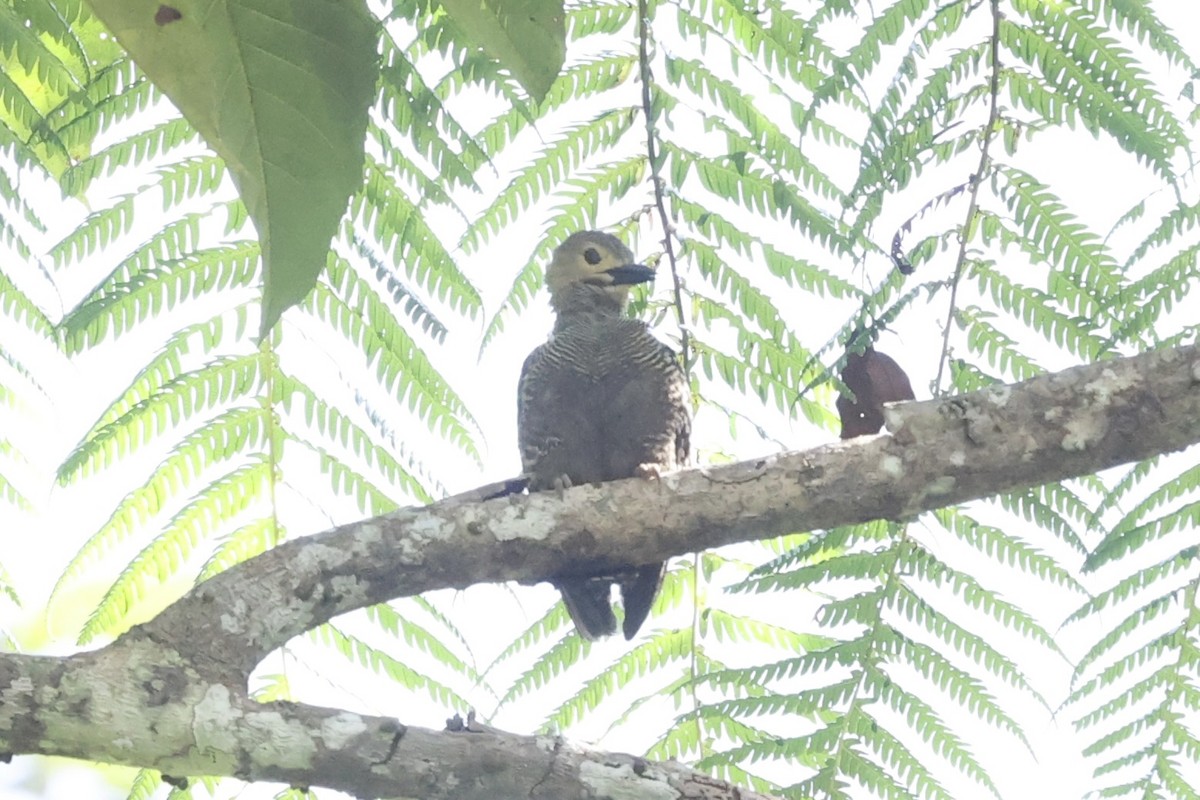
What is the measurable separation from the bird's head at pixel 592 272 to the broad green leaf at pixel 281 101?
342 cm

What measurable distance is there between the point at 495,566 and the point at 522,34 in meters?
2.29

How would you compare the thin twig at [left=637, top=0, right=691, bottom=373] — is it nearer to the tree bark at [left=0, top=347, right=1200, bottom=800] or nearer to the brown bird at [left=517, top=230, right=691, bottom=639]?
the brown bird at [left=517, top=230, right=691, bottom=639]

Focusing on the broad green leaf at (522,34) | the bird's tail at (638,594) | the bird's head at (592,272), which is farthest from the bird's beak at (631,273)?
the broad green leaf at (522,34)

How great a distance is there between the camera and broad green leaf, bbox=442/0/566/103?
65cm

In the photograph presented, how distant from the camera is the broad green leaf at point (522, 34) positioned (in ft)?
2.13

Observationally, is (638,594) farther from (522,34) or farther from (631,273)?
(522,34)

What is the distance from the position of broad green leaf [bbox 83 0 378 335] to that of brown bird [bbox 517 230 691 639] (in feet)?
9.55

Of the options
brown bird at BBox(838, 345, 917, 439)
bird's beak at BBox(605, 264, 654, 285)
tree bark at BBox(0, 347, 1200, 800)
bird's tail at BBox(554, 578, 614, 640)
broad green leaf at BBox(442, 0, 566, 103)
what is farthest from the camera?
bird's beak at BBox(605, 264, 654, 285)

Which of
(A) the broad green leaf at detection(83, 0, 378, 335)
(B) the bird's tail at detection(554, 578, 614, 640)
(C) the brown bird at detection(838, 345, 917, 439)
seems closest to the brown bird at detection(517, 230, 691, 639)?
(B) the bird's tail at detection(554, 578, 614, 640)

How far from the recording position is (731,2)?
347 cm

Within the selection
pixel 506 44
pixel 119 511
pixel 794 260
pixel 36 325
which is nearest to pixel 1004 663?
pixel 794 260

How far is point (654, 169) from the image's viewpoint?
365 cm

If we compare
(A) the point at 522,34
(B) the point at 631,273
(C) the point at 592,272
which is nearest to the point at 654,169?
(B) the point at 631,273

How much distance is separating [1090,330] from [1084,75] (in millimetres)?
708
